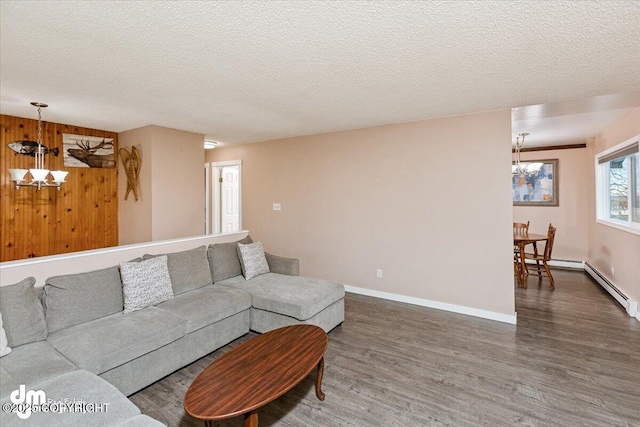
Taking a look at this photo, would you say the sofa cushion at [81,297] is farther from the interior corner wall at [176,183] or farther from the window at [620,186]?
the window at [620,186]

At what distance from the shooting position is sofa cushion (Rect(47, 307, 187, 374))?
1984 millimetres

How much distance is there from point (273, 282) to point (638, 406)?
3073mm

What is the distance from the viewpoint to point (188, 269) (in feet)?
10.5

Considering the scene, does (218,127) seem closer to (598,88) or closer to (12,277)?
(12,277)

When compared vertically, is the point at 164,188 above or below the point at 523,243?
above

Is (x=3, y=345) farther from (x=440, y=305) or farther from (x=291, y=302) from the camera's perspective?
(x=440, y=305)

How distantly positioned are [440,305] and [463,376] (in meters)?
1.56

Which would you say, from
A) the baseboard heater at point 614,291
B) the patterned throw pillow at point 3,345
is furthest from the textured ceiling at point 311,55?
the baseboard heater at point 614,291

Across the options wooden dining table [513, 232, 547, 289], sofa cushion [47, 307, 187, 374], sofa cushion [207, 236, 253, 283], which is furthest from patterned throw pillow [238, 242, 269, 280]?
wooden dining table [513, 232, 547, 289]

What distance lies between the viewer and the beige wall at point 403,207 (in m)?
3.62

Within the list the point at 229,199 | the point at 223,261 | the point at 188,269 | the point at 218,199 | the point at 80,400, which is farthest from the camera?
the point at 229,199

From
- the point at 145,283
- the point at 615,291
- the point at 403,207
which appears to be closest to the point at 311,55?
the point at 145,283

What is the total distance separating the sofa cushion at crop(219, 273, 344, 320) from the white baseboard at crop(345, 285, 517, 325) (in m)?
1.22

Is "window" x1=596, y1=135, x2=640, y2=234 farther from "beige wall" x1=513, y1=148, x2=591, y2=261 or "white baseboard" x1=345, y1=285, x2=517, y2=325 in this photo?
"white baseboard" x1=345, y1=285, x2=517, y2=325
